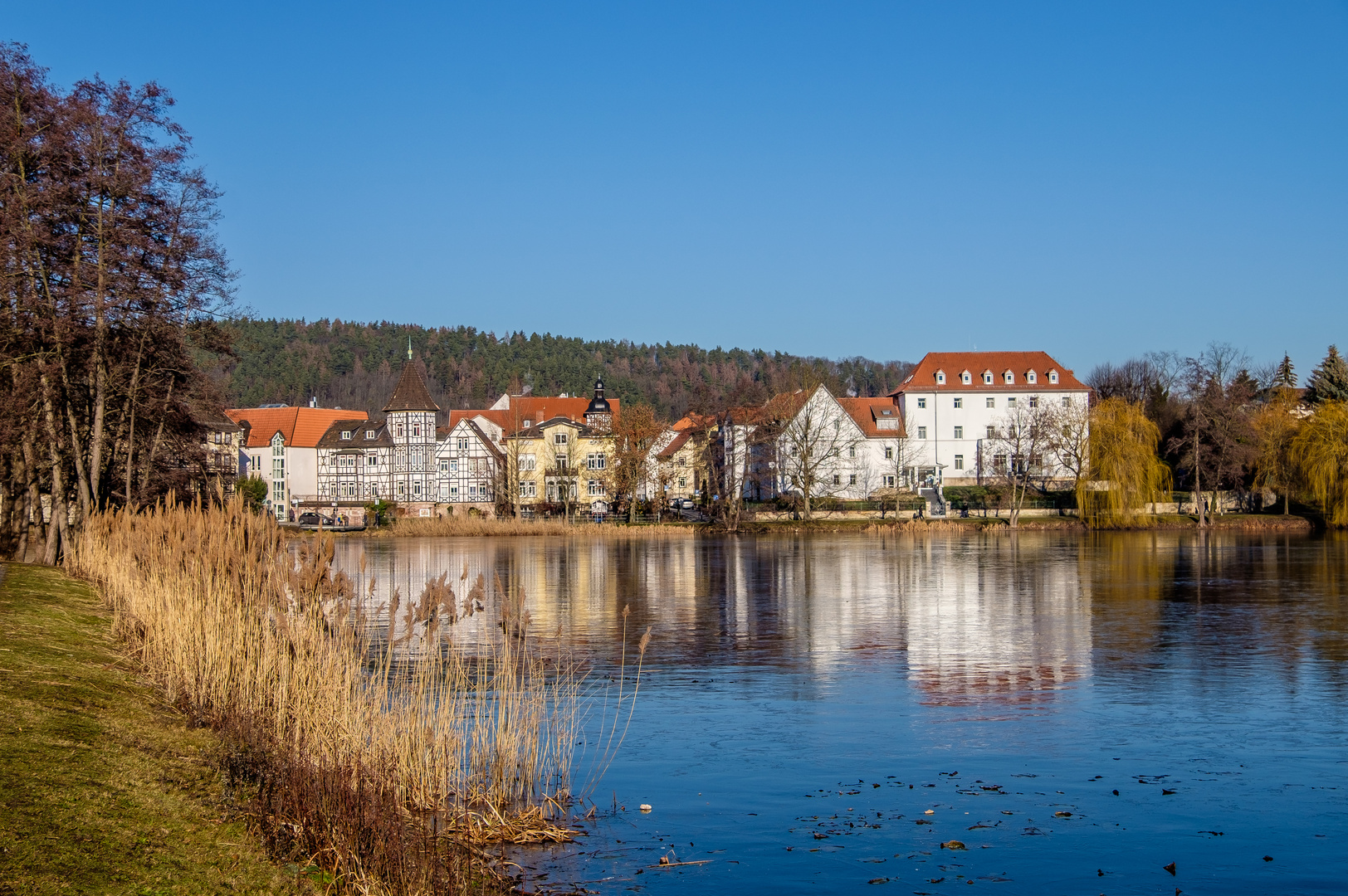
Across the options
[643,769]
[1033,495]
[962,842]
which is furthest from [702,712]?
[1033,495]

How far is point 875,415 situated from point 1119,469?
27573mm

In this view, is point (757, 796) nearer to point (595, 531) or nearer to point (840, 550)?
point (840, 550)

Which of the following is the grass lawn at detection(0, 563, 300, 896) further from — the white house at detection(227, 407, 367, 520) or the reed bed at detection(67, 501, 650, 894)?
the white house at detection(227, 407, 367, 520)

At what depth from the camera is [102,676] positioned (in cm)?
1273

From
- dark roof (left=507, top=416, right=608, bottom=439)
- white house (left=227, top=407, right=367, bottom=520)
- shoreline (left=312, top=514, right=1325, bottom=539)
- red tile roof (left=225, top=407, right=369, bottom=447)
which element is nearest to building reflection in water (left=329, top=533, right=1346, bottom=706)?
shoreline (left=312, top=514, right=1325, bottom=539)

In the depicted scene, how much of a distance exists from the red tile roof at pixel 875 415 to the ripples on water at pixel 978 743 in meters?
61.3

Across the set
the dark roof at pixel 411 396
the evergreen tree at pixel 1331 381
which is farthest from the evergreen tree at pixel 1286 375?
the dark roof at pixel 411 396

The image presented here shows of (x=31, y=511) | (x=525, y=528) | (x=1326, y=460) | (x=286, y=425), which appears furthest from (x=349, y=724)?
(x=286, y=425)

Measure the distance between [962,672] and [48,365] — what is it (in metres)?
18.7

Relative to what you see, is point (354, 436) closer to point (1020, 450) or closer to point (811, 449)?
point (811, 449)

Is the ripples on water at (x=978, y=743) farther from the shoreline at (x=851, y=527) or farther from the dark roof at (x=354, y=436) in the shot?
the dark roof at (x=354, y=436)

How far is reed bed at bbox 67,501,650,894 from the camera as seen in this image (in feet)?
26.8

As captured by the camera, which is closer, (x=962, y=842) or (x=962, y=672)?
(x=962, y=842)

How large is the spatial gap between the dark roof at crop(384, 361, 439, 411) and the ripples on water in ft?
235
